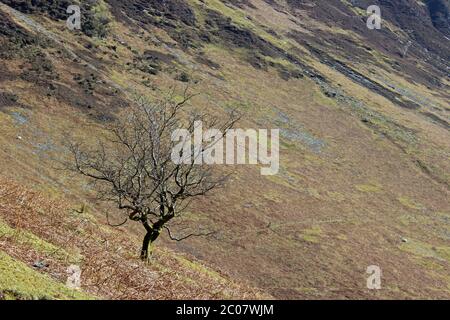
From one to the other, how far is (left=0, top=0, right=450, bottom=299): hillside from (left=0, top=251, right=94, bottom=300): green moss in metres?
0.06

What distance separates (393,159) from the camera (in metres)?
90.9

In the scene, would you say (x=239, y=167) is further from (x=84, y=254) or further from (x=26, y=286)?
(x=26, y=286)

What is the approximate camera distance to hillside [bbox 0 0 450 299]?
20.6 meters

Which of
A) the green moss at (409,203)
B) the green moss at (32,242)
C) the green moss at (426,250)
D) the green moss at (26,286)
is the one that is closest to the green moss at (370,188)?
the green moss at (409,203)

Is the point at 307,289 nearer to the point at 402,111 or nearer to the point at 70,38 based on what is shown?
the point at 70,38

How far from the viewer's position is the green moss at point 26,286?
844cm

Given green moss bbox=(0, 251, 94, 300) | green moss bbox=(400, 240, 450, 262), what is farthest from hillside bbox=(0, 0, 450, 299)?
green moss bbox=(400, 240, 450, 262)

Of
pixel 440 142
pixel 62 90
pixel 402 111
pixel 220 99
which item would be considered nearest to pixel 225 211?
pixel 62 90

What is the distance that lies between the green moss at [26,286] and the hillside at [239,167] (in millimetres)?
60

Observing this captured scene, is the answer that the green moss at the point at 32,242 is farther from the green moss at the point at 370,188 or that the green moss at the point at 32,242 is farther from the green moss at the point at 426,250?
the green moss at the point at 370,188

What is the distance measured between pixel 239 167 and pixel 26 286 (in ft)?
195

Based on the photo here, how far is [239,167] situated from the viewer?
68.2 meters

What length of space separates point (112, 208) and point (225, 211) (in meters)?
13.1

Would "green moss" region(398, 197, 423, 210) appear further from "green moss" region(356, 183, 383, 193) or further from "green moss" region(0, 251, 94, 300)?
"green moss" region(0, 251, 94, 300)
